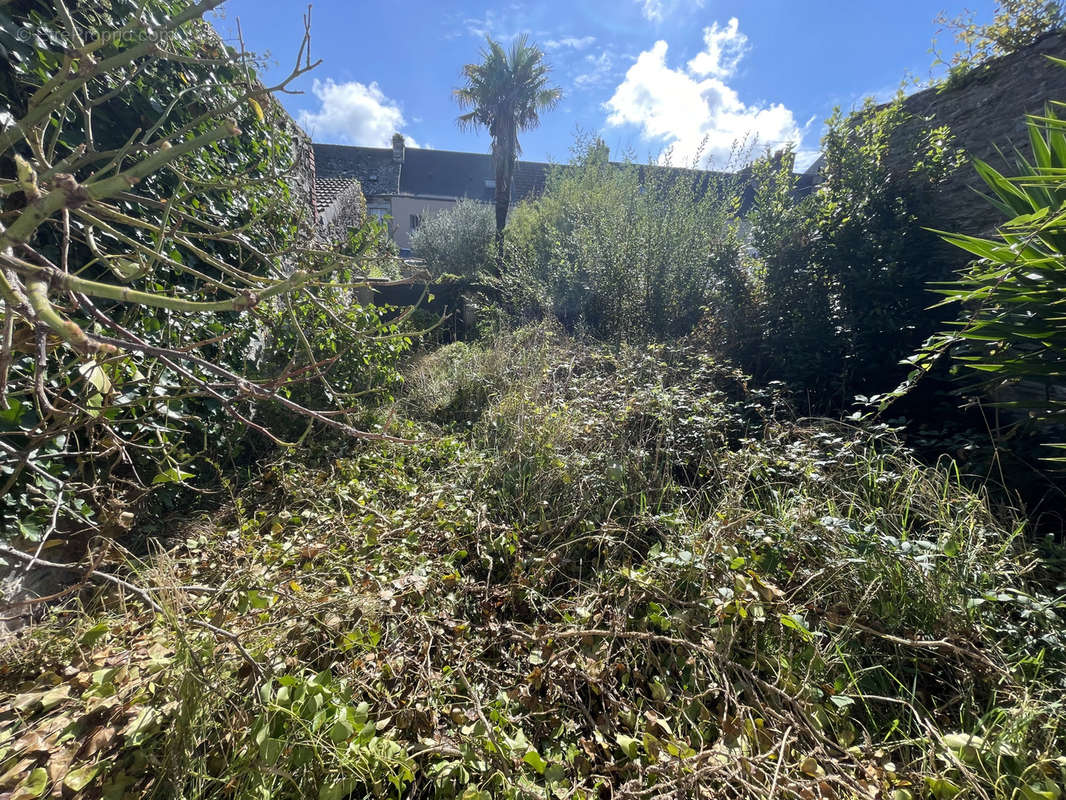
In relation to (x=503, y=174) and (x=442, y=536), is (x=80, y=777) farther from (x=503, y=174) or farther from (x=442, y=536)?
(x=503, y=174)

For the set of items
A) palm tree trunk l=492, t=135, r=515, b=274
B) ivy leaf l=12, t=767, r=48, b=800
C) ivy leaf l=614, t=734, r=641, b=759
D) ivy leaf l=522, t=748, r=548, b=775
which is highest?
palm tree trunk l=492, t=135, r=515, b=274

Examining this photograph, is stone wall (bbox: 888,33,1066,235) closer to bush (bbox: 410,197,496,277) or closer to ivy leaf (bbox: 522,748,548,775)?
ivy leaf (bbox: 522,748,548,775)

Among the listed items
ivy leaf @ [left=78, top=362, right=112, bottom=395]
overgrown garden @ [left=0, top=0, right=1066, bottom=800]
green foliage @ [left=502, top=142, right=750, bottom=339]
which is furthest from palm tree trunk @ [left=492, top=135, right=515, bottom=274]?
ivy leaf @ [left=78, top=362, right=112, bottom=395]

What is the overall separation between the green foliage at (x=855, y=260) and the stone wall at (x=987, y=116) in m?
0.18

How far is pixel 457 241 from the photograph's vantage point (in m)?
11.5

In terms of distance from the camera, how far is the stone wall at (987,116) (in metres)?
3.20

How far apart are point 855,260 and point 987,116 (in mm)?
1611

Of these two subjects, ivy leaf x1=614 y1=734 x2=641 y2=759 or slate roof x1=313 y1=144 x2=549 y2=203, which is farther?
slate roof x1=313 y1=144 x2=549 y2=203

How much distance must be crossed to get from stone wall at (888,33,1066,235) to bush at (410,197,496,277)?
8.29 metres

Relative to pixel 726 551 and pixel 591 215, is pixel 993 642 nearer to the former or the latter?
pixel 726 551

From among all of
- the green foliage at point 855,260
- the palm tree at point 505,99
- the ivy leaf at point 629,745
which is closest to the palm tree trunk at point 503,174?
the palm tree at point 505,99

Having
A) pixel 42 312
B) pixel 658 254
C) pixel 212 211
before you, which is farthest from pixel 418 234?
pixel 42 312

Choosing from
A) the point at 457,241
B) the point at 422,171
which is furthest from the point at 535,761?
the point at 422,171

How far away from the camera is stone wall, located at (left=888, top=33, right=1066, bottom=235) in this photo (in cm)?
320
